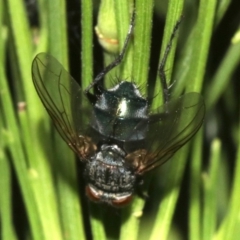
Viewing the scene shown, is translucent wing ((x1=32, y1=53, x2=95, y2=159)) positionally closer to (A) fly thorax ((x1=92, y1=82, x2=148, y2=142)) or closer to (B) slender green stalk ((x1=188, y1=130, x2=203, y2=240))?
(A) fly thorax ((x1=92, y1=82, x2=148, y2=142))

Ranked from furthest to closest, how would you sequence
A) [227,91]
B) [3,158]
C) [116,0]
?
[227,91]
[3,158]
[116,0]

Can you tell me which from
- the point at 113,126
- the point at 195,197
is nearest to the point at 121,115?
the point at 113,126

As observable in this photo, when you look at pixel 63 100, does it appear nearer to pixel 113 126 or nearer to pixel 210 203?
pixel 113 126

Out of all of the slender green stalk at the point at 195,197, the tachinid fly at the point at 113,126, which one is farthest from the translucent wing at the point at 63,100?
the slender green stalk at the point at 195,197

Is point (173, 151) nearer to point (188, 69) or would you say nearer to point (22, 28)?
point (188, 69)

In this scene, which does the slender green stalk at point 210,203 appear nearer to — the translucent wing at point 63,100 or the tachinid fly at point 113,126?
the tachinid fly at point 113,126

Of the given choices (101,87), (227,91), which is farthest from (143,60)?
(227,91)
